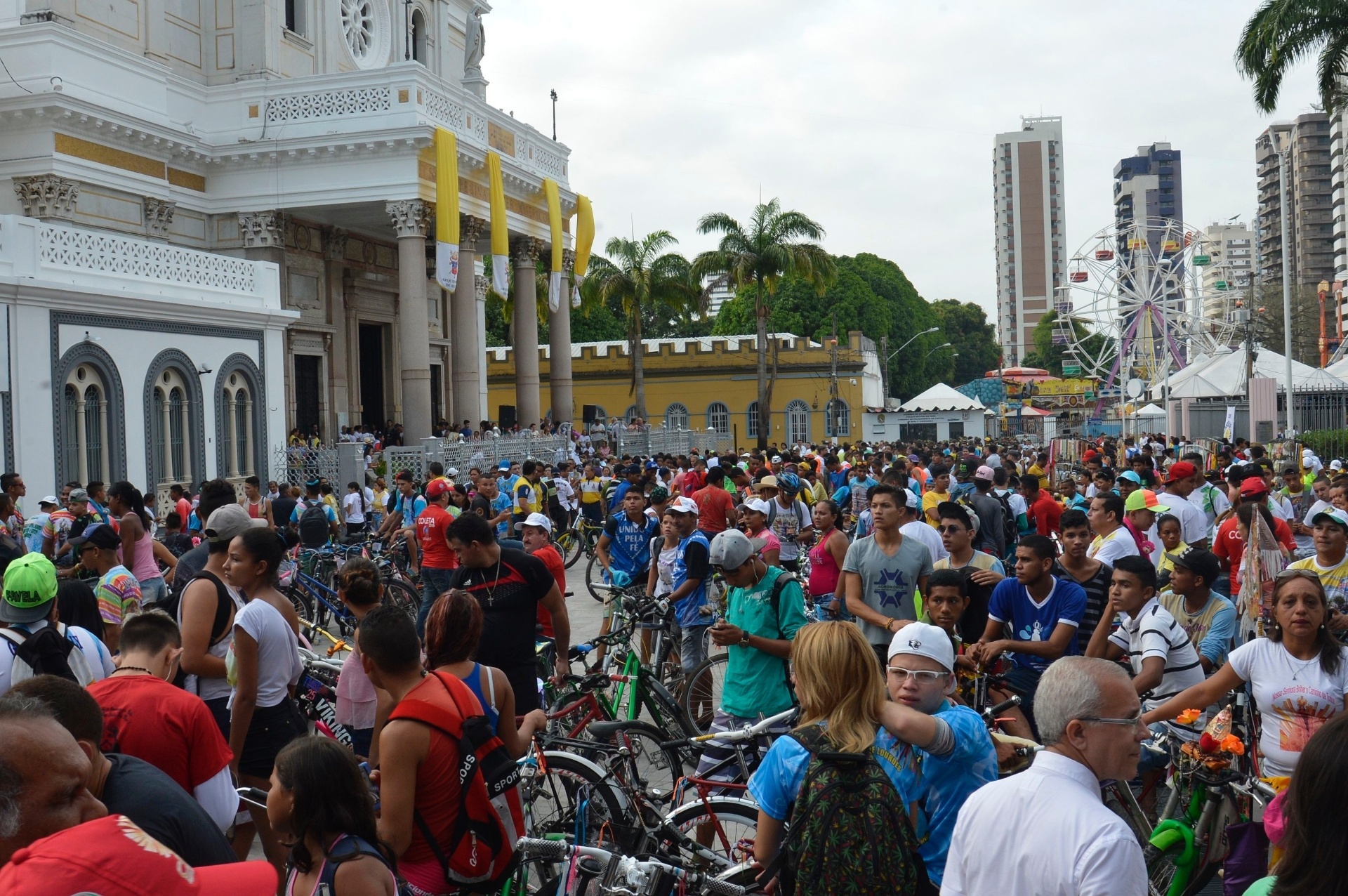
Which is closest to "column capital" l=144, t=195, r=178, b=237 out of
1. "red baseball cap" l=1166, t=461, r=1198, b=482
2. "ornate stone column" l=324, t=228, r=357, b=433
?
"ornate stone column" l=324, t=228, r=357, b=433

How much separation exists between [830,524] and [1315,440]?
26.5 metres

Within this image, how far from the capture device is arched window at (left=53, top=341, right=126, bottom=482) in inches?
738

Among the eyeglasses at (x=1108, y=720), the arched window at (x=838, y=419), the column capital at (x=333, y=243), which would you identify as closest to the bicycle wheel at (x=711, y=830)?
the eyeglasses at (x=1108, y=720)

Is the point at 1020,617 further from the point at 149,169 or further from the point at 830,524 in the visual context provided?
the point at 149,169

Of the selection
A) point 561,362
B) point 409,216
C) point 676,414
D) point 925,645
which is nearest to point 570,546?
point 409,216

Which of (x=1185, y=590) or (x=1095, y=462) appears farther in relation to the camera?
(x=1095, y=462)

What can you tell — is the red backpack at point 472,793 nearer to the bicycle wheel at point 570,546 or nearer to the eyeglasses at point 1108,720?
the eyeglasses at point 1108,720

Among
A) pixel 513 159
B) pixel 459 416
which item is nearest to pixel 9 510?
pixel 459 416

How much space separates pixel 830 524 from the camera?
9938 millimetres

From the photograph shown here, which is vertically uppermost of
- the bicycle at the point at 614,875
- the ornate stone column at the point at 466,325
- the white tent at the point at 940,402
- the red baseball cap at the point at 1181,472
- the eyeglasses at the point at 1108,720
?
the ornate stone column at the point at 466,325

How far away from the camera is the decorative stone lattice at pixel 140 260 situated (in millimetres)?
18766

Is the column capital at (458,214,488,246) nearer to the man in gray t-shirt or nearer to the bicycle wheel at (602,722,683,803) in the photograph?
the man in gray t-shirt

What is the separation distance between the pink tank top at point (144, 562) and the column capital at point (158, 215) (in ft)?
66.8

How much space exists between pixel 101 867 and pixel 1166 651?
16.7 feet
